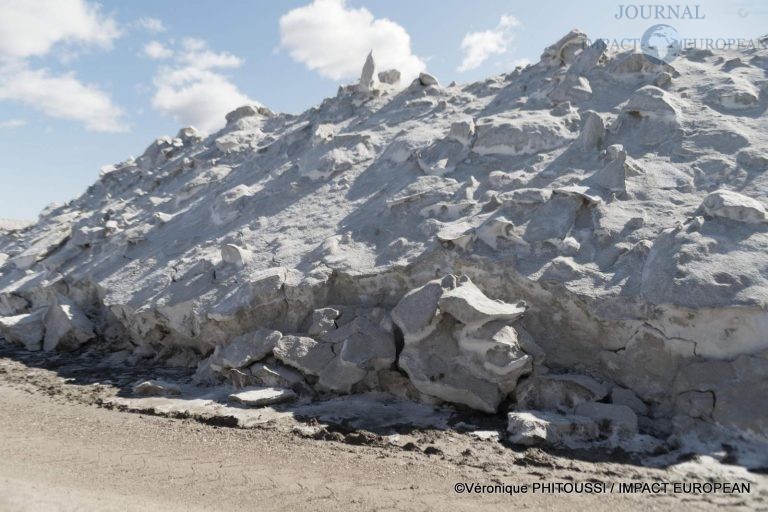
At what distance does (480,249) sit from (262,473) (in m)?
3.51

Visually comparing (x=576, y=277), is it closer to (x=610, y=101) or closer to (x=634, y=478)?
(x=634, y=478)

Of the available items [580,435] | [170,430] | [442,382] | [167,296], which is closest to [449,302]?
[442,382]

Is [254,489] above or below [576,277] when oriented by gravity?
below

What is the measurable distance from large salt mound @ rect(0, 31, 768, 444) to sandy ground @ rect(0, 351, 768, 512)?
40.4 inches

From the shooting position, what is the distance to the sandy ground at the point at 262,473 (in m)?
3.68

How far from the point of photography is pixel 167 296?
7969 millimetres

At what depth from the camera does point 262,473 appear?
4.21 m

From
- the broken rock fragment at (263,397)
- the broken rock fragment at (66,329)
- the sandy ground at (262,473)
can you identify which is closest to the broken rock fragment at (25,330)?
the broken rock fragment at (66,329)

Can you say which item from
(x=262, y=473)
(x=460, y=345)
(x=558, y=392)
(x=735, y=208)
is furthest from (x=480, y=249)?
(x=262, y=473)

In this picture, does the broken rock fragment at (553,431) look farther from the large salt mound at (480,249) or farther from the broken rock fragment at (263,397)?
the broken rock fragment at (263,397)

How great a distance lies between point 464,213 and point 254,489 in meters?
4.47

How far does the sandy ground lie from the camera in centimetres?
368

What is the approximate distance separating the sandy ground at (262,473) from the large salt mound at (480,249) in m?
1.03

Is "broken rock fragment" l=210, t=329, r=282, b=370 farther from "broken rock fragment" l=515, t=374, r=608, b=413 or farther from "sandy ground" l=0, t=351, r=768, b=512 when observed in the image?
"broken rock fragment" l=515, t=374, r=608, b=413
